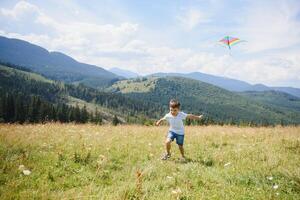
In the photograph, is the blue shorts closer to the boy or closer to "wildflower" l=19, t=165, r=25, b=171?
the boy

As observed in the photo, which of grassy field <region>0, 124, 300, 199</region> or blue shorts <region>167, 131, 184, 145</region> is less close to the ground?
blue shorts <region>167, 131, 184, 145</region>

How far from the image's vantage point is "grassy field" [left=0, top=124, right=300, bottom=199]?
215 inches

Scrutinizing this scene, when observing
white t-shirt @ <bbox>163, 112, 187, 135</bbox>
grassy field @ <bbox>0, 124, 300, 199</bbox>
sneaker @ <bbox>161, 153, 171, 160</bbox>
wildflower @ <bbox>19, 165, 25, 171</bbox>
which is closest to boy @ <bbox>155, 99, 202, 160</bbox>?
white t-shirt @ <bbox>163, 112, 187, 135</bbox>

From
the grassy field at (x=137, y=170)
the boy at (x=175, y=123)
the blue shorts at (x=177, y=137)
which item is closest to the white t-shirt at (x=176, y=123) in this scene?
the boy at (x=175, y=123)

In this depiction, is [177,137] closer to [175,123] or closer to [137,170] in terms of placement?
[175,123]

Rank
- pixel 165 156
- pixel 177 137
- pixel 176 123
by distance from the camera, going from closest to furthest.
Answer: pixel 165 156 → pixel 177 137 → pixel 176 123

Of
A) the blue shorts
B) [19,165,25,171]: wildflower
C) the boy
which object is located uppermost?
the boy

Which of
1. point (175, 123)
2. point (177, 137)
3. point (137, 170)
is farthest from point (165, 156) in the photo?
point (137, 170)

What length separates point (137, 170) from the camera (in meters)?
6.33

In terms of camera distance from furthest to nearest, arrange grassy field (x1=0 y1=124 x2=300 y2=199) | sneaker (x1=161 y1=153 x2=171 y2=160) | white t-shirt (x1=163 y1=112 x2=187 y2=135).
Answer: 1. white t-shirt (x1=163 y1=112 x2=187 y2=135)
2. sneaker (x1=161 y1=153 x2=171 y2=160)
3. grassy field (x1=0 y1=124 x2=300 y2=199)

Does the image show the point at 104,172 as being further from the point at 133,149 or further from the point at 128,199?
the point at 133,149

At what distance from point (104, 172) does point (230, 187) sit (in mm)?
3048

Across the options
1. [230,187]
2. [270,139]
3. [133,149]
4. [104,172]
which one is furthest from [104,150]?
[270,139]

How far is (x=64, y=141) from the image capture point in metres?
10.4
